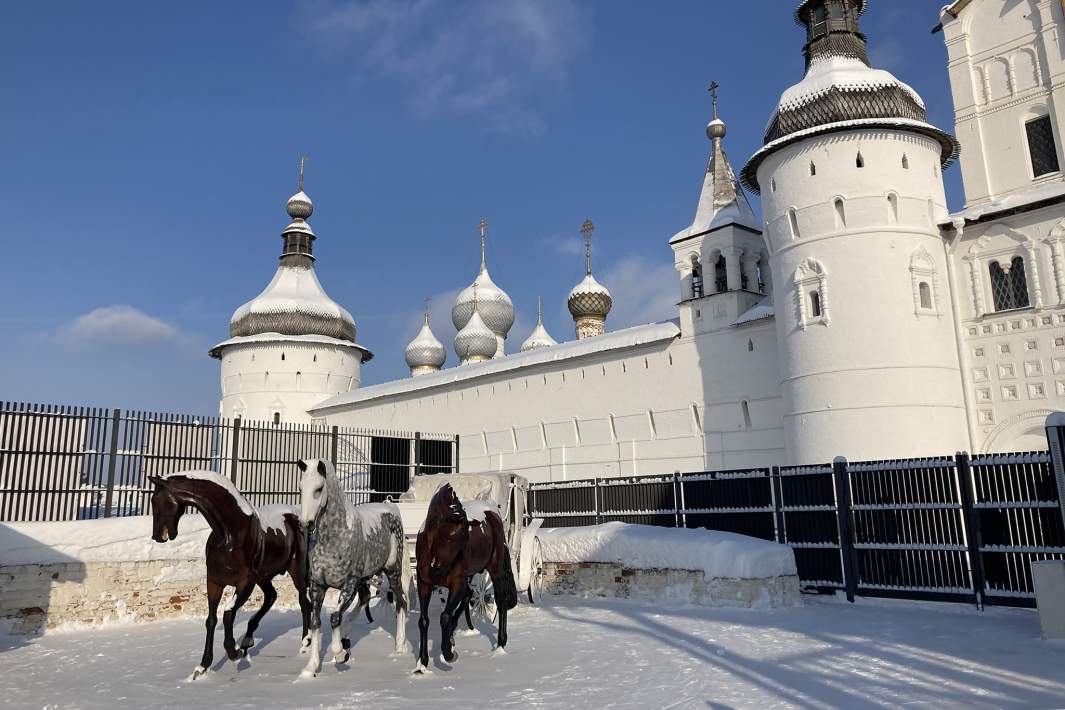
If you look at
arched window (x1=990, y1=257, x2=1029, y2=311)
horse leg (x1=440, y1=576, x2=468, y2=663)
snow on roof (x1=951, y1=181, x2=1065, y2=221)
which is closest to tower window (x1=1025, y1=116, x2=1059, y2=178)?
snow on roof (x1=951, y1=181, x2=1065, y2=221)

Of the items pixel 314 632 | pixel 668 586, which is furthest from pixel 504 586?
pixel 668 586

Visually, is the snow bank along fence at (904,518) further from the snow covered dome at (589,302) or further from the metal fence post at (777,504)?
the snow covered dome at (589,302)

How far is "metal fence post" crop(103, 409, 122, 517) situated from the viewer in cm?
1010

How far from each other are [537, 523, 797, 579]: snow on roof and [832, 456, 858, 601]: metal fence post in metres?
0.91

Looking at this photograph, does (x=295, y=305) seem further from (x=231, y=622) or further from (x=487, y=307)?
(x=231, y=622)

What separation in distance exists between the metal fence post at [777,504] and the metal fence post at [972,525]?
2.28 m

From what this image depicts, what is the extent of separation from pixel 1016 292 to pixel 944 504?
939 cm

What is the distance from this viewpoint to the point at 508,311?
38719 mm

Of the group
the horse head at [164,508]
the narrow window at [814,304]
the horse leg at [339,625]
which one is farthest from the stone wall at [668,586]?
the narrow window at [814,304]

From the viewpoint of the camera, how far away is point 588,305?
32.8 meters

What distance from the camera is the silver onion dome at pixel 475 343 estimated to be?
36.1 meters

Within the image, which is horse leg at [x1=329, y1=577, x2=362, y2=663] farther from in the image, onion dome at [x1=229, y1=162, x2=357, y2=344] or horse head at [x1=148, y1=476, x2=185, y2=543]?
onion dome at [x1=229, y1=162, x2=357, y2=344]

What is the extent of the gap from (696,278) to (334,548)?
1651 centimetres

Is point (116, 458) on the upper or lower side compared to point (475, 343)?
lower
